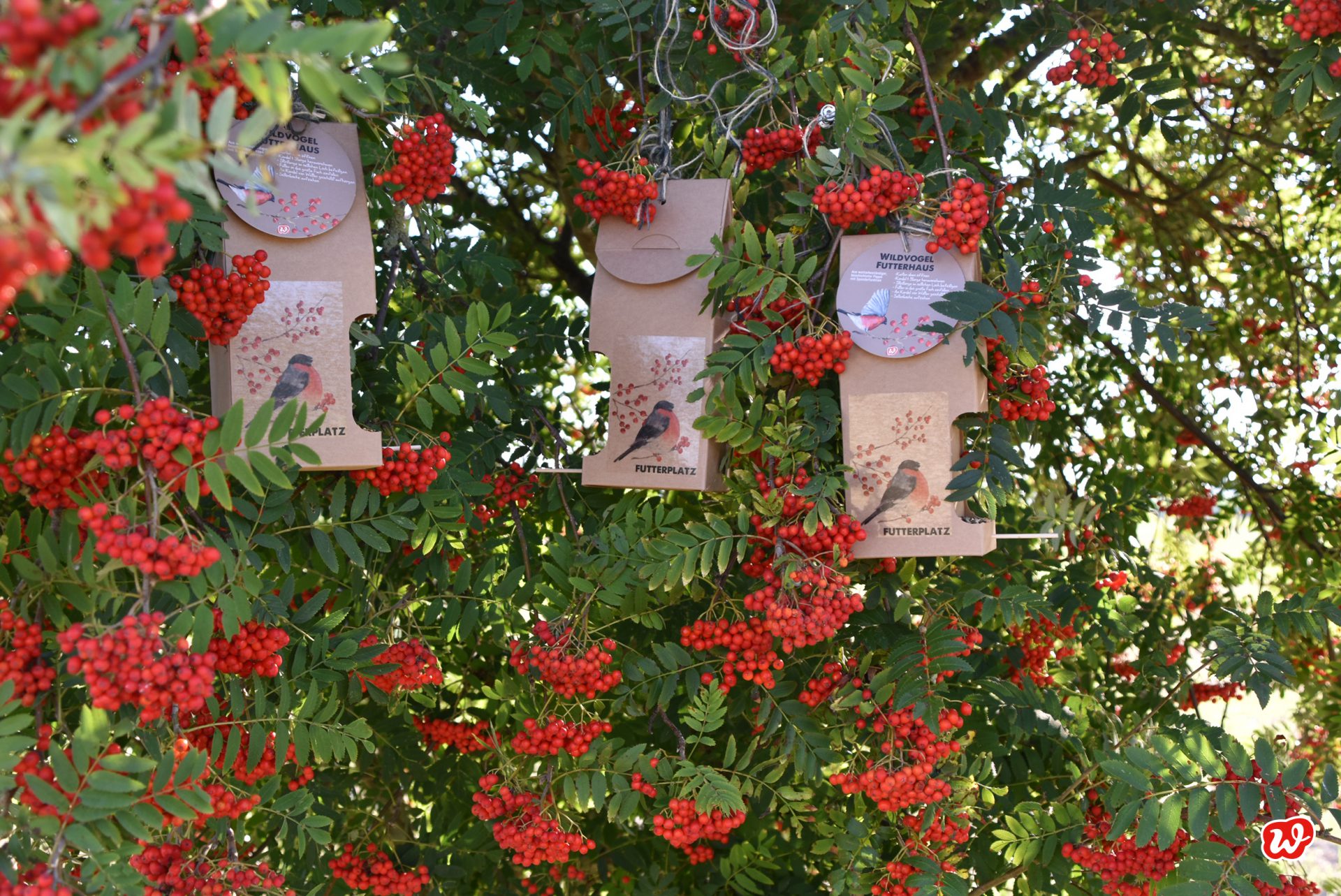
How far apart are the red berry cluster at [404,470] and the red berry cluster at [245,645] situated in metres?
0.30

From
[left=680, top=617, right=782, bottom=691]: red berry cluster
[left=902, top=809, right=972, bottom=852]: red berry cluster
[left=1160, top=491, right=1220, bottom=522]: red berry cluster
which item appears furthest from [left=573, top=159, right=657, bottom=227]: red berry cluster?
[left=1160, top=491, right=1220, bottom=522]: red berry cluster

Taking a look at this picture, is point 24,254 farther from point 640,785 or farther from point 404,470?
point 640,785

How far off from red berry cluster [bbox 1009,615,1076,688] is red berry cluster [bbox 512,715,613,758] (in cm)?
112

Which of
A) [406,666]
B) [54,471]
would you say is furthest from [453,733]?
[54,471]

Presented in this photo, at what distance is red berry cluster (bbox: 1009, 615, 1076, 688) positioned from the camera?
2.56 meters

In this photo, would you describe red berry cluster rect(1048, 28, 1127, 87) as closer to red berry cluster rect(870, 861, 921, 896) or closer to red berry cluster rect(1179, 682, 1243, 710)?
red berry cluster rect(870, 861, 921, 896)

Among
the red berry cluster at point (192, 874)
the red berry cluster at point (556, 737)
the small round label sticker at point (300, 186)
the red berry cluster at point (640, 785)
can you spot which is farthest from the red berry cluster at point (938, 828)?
the small round label sticker at point (300, 186)

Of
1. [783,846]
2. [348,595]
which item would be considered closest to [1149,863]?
[783,846]

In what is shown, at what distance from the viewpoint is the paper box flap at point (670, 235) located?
1.80m

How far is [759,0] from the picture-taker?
2.00 m

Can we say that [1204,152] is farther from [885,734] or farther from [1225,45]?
[885,734]

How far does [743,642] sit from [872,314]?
59 centimetres

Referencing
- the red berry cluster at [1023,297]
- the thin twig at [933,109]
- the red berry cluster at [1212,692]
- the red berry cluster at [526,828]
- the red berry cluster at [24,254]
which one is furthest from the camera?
the red berry cluster at [1212,692]

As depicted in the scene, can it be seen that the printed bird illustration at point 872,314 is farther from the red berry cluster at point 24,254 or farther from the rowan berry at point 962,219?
the red berry cluster at point 24,254
